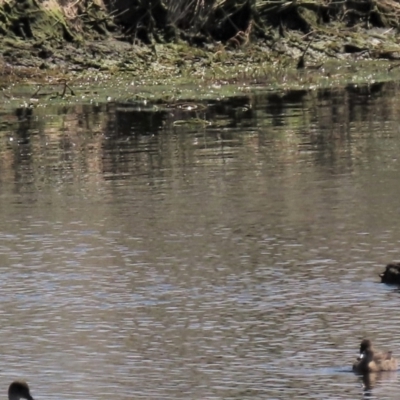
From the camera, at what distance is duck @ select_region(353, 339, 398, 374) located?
11086 mm

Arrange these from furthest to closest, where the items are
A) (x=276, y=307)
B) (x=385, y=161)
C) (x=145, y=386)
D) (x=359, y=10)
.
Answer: (x=359, y=10) < (x=385, y=161) < (x=276, y=307) < (x=145, y=386)

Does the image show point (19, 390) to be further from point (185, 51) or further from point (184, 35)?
point (184, 35)

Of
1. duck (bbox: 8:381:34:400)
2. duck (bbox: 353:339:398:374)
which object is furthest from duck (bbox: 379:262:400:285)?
duck (bbox: 8:381:34:400)

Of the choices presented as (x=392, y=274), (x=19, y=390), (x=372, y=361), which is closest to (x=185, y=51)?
(x=392, y=274)

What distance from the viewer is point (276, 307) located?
43.8ft

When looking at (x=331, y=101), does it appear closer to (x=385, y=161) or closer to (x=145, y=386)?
(x=385, y=161)

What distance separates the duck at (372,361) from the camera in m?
11.1

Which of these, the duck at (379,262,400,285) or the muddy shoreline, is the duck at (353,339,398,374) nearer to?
the duck at (379,262,400,285)

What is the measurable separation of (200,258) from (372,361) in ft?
14.6

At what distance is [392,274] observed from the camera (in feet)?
45.1

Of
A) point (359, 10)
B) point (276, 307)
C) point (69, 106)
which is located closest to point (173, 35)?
point (359, 10)

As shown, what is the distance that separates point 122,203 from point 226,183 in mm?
1633

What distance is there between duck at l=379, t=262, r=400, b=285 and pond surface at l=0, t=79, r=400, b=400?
0.12 metres

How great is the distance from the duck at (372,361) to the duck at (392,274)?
242cm
